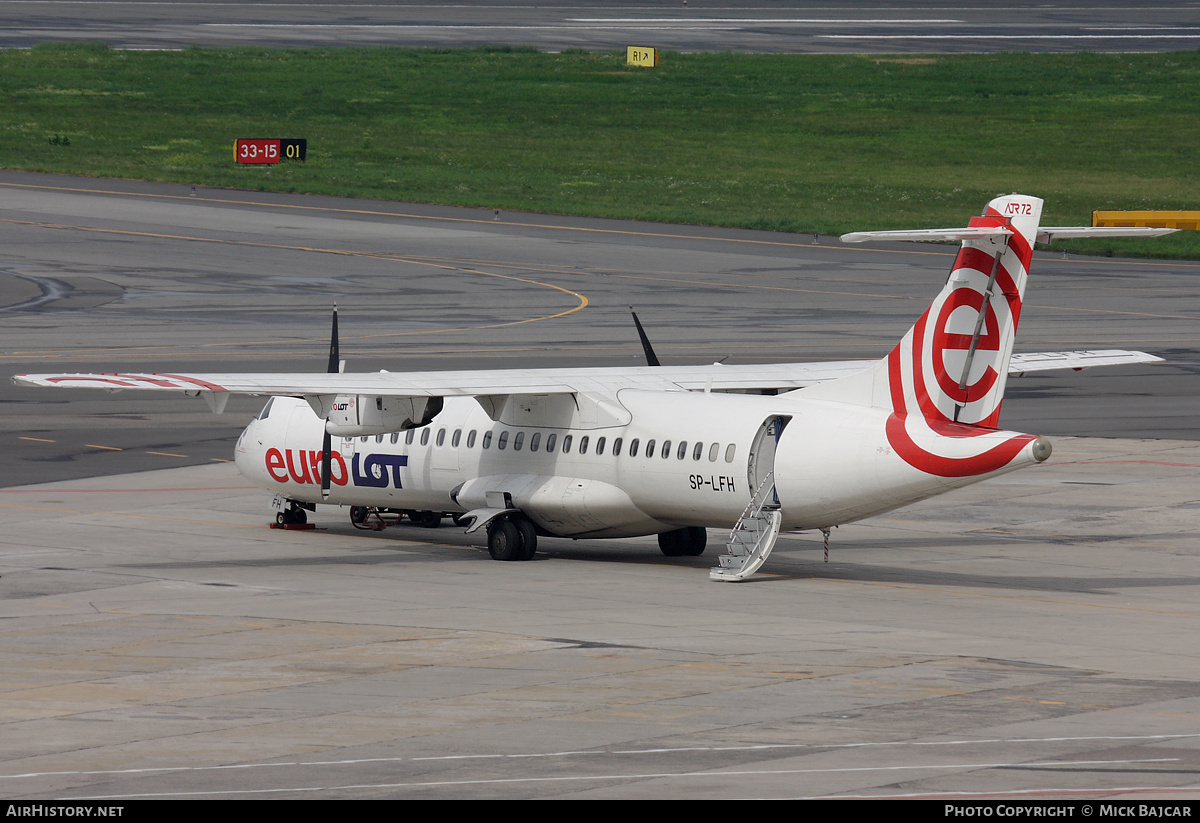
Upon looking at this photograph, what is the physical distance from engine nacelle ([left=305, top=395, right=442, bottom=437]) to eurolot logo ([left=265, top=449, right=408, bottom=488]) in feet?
6.69

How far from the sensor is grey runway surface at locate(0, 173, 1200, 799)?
16625 mm

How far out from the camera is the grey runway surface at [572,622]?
16625mm

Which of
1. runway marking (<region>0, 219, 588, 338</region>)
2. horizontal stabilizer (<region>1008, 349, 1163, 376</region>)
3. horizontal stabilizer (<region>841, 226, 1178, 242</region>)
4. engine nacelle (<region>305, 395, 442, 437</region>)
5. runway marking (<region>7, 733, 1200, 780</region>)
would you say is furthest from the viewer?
runway marking (<region>0, 219, 588, 338</region>)

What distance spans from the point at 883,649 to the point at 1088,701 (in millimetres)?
3628

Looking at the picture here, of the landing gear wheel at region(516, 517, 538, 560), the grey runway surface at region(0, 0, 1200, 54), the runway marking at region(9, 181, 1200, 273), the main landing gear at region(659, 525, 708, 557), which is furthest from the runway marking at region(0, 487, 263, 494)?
the grey runway surface at region(0, 0, 1200, 54)

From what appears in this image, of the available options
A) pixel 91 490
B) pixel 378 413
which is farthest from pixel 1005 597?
pixel 91 490

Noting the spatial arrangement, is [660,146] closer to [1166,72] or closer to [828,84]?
[828,84]

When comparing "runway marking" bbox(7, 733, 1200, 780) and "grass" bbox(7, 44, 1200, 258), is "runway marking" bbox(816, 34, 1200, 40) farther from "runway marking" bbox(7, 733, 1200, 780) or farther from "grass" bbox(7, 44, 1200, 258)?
"runway marking" bbox(7, 733, 1200, 780)

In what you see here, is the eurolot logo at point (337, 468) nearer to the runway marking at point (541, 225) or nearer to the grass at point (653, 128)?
the runway marking at point (541, 225)

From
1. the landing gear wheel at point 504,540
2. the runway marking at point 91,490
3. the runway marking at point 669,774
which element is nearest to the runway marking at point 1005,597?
the landing gear wheel at point 504,540

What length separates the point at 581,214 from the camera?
8831 cm

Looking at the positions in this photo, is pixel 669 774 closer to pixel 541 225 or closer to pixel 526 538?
pixel 526 538

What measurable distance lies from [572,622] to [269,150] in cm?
7604
